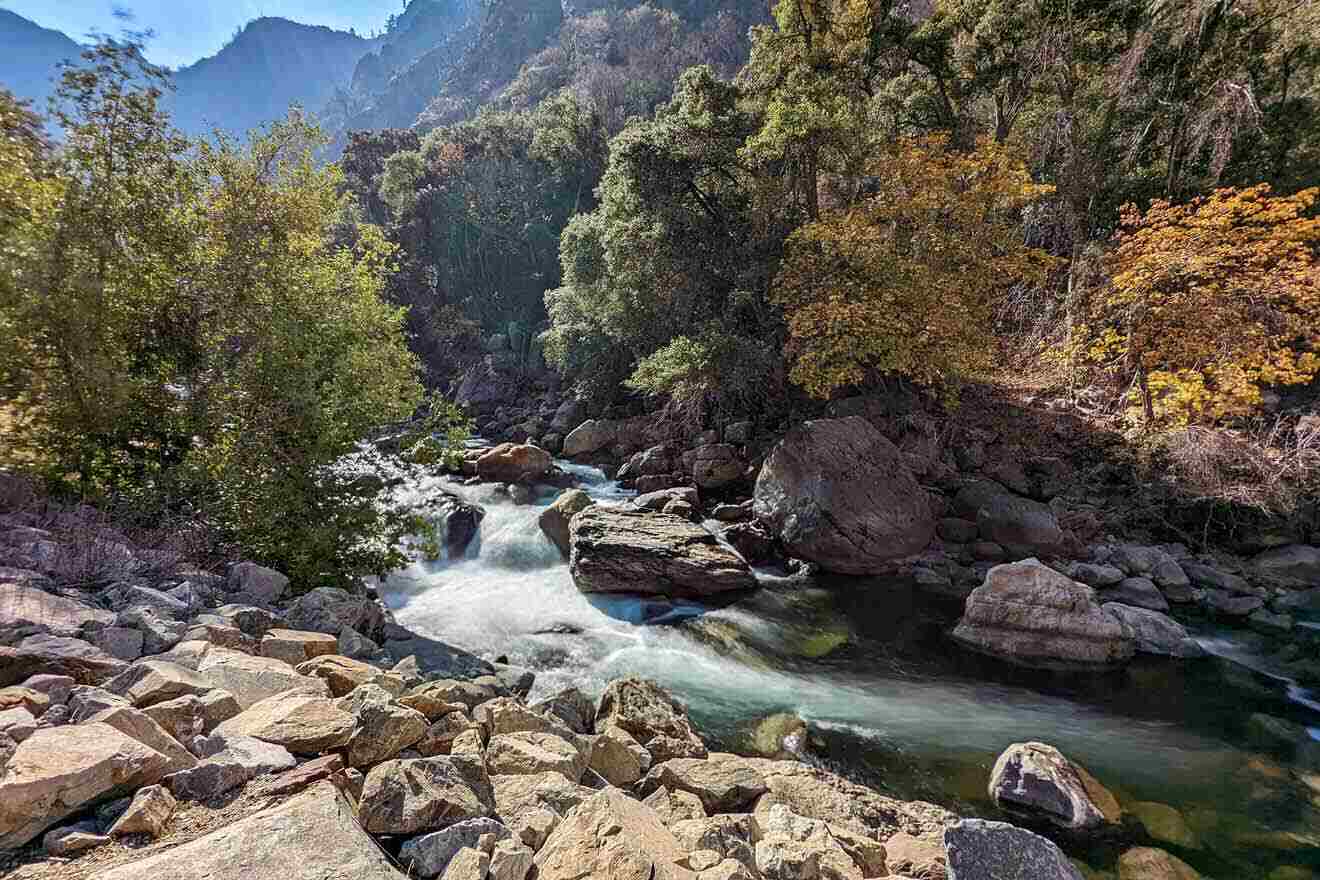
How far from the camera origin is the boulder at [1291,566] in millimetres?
10352

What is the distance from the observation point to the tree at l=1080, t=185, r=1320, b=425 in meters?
11.2

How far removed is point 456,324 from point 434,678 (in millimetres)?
34005

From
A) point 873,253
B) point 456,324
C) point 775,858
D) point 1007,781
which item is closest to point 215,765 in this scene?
point 775,858

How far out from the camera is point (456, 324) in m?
37.3

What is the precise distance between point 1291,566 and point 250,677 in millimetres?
16585

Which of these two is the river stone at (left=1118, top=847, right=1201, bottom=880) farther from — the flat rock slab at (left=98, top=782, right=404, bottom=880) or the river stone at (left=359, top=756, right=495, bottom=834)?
the flat rock slab at (left=98, top=782, right=404, bottom=880)

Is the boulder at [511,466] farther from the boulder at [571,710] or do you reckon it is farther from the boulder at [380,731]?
the boulder at [380,731]

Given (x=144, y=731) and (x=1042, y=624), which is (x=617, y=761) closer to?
(x=144, y=731)

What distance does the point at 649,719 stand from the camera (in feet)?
20.8

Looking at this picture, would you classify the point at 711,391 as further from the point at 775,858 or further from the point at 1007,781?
the point at 775,858

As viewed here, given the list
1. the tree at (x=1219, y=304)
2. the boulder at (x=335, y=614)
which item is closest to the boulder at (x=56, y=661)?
the boulder at (x=335, y=614)

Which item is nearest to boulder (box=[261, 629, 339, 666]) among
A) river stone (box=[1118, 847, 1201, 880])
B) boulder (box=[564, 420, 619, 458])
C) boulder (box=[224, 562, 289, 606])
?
boulder (box=[224, 562, 289, 606])

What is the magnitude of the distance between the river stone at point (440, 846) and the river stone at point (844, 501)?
1000 cm

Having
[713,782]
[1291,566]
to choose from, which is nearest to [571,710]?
[713,782]
